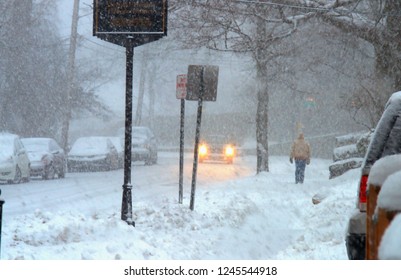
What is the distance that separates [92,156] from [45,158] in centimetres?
497

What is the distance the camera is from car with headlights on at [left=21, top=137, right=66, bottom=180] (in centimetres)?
2342

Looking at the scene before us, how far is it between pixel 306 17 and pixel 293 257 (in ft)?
28.8

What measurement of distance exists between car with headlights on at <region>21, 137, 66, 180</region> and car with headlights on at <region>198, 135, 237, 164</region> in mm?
10359

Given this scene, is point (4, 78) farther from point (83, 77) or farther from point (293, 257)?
point (293, 257)

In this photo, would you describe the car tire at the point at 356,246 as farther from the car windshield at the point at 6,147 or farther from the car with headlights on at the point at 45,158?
the car with headlights on at the point at 45,158

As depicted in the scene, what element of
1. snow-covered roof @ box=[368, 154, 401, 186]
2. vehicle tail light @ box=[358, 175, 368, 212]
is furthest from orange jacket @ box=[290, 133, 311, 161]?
snow-covered roof @ box=[368, 154, 401, 186]

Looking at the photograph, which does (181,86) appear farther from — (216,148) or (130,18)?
(216,148)

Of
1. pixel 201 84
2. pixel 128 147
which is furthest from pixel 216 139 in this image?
pixel 128 147

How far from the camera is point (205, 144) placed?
34.3 m

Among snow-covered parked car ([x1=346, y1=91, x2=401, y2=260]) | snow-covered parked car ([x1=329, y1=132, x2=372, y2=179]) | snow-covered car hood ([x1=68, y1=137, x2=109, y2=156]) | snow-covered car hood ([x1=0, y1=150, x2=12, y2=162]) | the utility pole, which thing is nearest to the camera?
snow-covered parked car ([x1=346, y1=91, x2=401, y2=260])

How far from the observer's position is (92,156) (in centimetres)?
2852

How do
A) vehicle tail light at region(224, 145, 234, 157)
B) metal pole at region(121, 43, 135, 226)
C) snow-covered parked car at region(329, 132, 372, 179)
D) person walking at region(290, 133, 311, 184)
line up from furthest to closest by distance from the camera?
vehicle tail light at region(224, 145, 234, 157) < person walking at region(290, 133, 311, 184) < snow-covered parked car at region(329, 132, 372, 179) < metal pole at region(121, 43, 135, 226)

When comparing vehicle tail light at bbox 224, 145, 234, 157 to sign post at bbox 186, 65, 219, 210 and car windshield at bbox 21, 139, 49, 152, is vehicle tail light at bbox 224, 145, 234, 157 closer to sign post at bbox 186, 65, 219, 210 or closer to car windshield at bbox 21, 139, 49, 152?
car windshield at bbox 21, 139, 49, 152

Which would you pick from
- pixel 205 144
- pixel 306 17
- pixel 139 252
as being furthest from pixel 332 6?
pixel 205 144
